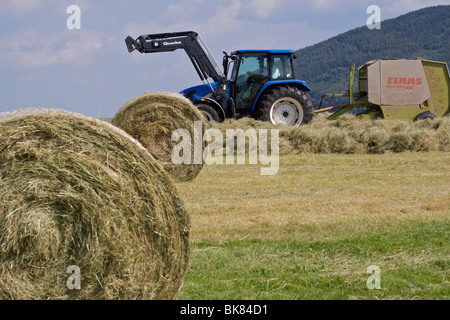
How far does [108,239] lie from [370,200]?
4.29 meters

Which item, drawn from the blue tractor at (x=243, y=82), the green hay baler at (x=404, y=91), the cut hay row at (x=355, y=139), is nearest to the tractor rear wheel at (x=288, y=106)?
the blue tractor at (x=243, y=82)

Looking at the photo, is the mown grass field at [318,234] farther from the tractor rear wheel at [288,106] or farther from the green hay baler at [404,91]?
the green hay baler at [404,91]

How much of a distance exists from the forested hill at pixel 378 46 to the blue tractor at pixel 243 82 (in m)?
60.6

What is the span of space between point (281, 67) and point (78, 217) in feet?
38.4

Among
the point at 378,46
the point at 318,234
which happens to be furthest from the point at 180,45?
the point at 378,46

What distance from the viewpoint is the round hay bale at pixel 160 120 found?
9.62m

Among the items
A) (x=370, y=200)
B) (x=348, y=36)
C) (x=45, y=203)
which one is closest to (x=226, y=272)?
(x=45, y=203)

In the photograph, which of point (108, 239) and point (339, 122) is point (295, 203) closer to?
point (108, 239)

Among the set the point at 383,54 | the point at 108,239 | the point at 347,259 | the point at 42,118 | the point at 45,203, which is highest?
the point at 383,54

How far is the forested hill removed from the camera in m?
78.9

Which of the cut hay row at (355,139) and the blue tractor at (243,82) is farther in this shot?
the blue tractor at (243,82)

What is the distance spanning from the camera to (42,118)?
3.97m

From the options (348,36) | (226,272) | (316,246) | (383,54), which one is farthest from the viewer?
(348,36)

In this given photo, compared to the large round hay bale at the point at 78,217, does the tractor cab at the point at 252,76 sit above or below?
above
